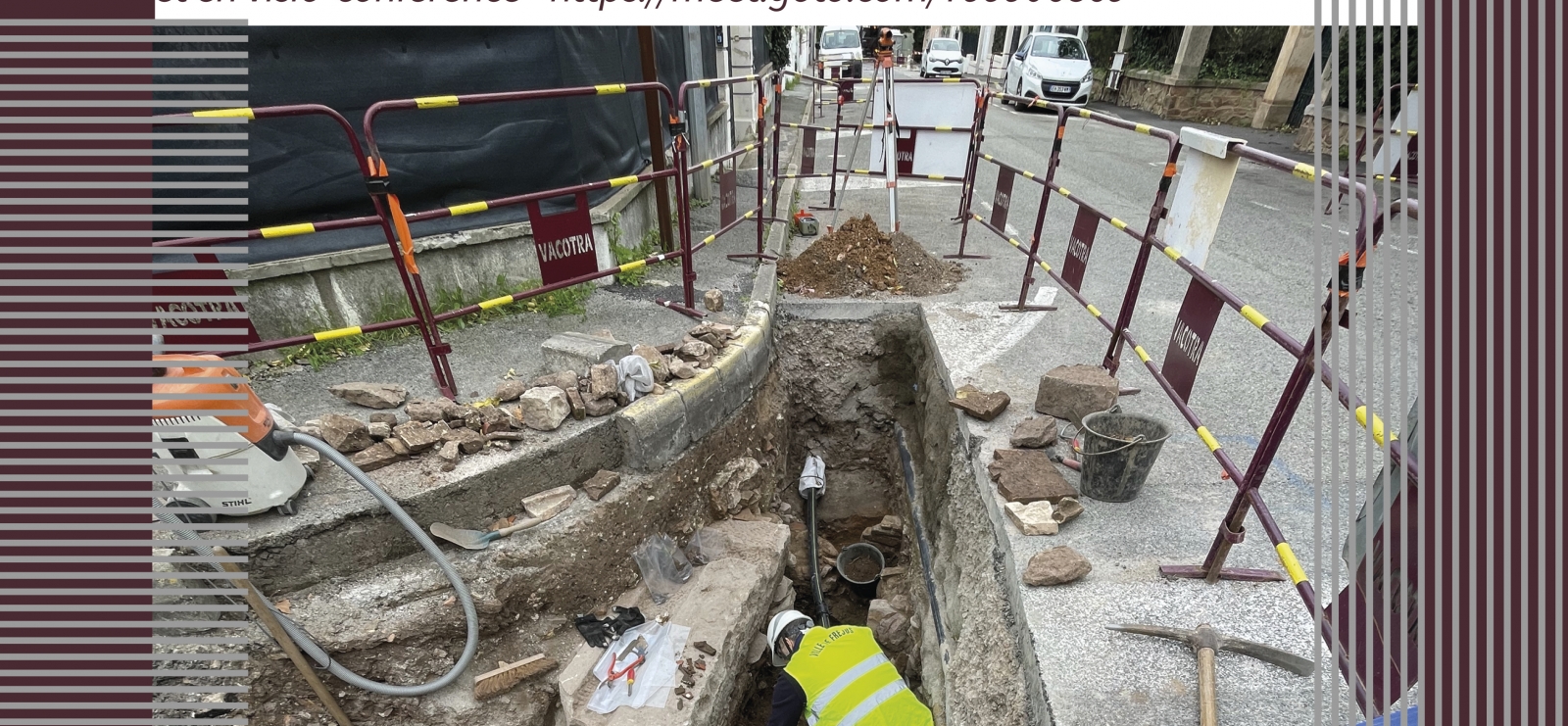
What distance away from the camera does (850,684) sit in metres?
3.04

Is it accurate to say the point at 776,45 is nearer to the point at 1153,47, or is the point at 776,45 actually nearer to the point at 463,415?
the point at 1153,47

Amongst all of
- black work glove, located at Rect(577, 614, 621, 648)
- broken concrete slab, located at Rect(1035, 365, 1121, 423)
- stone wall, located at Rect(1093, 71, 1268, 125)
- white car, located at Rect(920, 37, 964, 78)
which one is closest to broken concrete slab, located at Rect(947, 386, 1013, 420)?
broken concrete slab, located at Rect(1035, 365, 1121, 423)

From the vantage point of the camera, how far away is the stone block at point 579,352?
137 inches

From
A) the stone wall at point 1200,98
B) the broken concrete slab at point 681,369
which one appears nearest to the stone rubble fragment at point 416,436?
the broken concrete slab at point 681,369

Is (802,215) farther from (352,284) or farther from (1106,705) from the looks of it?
(1106,705)

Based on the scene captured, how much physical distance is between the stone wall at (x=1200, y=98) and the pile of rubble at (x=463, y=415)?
18817mm

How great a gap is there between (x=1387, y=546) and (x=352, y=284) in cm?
452

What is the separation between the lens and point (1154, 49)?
21109 millimetres

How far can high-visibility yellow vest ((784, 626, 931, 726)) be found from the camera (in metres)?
2.98

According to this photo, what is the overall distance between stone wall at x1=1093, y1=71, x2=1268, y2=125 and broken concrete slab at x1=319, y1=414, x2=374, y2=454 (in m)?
19.8

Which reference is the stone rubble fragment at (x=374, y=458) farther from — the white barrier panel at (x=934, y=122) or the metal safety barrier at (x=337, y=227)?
the white barrier panel at (x=934, y=122)

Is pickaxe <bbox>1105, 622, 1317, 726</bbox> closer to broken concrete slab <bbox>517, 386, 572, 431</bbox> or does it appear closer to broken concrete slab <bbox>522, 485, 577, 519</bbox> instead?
broken concrete slab <bbox>522, 485, 577, 519</bbox>

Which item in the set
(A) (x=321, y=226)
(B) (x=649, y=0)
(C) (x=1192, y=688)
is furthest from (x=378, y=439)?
(C) (x=1192, y=688)

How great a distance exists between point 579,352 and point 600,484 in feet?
2.29
